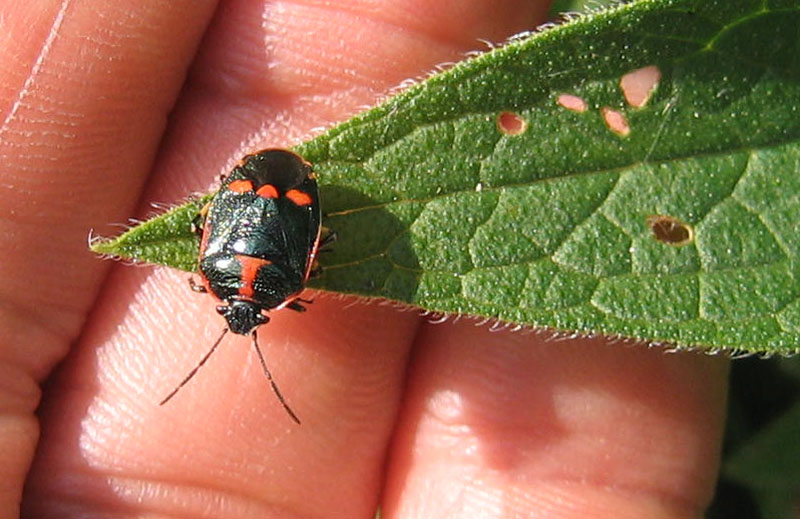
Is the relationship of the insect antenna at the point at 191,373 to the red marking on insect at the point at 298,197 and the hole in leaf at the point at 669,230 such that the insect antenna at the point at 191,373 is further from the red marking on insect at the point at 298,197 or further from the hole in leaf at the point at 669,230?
the hole in leaf at the point at 669,230

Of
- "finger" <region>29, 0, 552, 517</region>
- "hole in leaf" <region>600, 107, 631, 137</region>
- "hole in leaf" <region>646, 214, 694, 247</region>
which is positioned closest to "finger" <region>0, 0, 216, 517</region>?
"finger" <region>29, 0, 552, 517</region>

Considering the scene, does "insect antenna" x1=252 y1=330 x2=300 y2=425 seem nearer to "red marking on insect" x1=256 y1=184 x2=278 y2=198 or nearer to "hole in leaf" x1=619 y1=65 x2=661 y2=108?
"red marking on insect" x1=256 y1=184 x2=278 y2=198

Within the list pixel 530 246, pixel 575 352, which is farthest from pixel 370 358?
pixel 530 246

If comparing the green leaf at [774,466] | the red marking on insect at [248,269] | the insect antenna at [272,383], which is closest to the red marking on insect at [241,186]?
the red marking on insect at [248,269]

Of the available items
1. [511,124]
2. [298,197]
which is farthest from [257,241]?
[511,124]

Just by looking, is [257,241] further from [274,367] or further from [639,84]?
[639,84]

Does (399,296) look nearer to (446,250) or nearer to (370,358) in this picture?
(446,250)

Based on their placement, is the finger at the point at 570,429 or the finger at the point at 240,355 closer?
the finger at the point at 240,355
